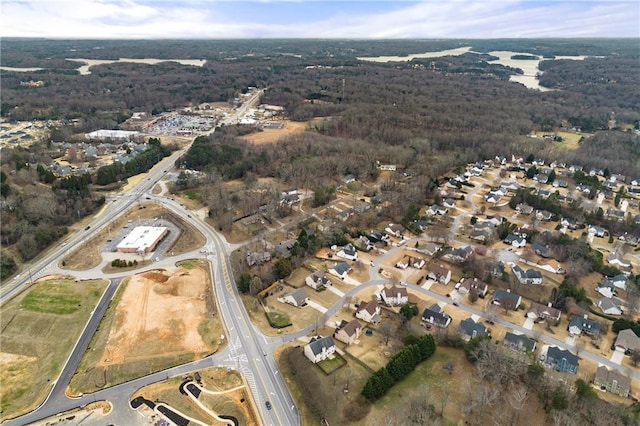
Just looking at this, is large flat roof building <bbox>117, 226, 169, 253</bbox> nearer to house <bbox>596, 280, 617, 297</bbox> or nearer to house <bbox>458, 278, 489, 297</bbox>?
house <bbox>458, 278, 489, 297</bbox>

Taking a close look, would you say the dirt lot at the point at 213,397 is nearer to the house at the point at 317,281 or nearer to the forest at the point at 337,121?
the house at the point at 317,281

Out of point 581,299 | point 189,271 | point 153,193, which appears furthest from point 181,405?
point 153,193

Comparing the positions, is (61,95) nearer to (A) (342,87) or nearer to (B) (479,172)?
(A) (342,87)

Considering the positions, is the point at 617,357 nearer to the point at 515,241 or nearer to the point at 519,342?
the point at 519,342

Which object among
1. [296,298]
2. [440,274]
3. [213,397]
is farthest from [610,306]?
[213,397]

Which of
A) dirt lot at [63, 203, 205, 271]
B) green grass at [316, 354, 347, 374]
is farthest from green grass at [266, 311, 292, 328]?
dirt lot at [63, 203, 205, 271]

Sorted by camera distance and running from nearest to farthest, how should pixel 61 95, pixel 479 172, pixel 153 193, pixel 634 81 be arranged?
pixel 153 193 → pixel 479 172 → pixel 61 95 → pixel 634 81
